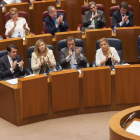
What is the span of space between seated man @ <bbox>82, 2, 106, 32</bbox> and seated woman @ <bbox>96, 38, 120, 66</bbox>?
2.96 ft

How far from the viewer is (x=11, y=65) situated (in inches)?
167

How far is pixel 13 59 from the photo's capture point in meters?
4.26

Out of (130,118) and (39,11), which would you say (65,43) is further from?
(130,118)

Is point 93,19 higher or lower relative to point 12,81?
higher

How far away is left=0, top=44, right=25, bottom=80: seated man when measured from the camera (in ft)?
13.7

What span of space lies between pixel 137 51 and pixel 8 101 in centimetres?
182

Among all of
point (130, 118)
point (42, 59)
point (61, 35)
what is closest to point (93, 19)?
point (61, 35)

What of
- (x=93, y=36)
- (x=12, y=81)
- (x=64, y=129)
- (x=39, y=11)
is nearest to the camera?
(x=64, y=129)

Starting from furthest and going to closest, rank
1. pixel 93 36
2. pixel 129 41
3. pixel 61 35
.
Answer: pixel 129 41 → pixel 93 36 → pixel 61 35

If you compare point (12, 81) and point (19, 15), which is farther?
point (19, 15)

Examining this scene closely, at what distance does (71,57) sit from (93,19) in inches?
39.5

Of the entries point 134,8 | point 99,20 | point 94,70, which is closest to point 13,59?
point 94,70

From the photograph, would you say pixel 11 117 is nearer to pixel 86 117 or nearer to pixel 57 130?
pixel 57 130

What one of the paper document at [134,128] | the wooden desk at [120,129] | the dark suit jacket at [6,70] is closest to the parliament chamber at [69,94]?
the dark suit jacket at [6,70]
